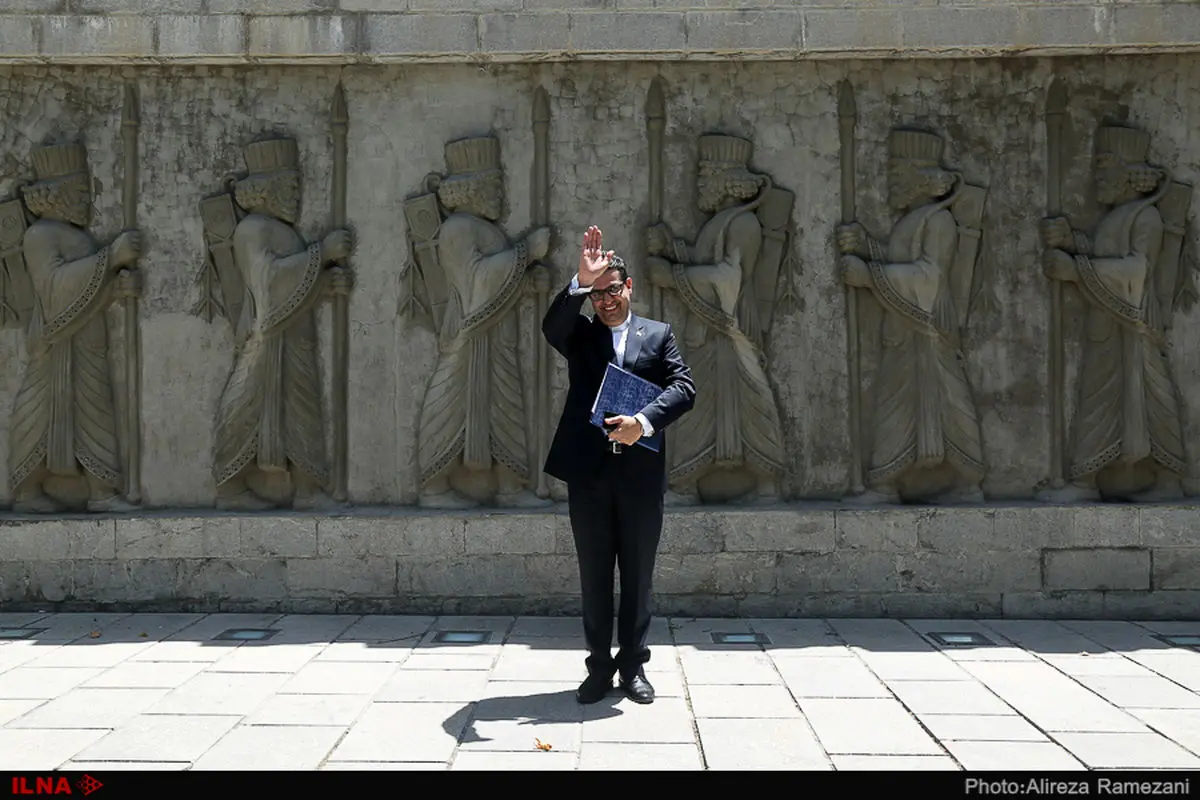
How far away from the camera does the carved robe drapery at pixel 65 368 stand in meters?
7.18

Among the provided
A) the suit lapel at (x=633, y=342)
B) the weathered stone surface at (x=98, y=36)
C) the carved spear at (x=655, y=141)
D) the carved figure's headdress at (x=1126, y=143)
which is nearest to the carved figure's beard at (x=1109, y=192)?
the carved figure's headdress at (x=1126, y=143)

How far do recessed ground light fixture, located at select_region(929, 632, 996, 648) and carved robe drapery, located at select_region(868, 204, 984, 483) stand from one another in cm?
118

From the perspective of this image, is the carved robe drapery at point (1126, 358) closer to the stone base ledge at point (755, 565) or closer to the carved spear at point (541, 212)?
the stone base ledge at point (755, 565)

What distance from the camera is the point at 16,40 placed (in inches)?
281

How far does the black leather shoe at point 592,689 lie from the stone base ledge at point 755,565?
202 cm

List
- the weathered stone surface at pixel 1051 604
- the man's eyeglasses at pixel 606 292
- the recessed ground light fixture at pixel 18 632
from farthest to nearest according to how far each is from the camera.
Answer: the weathered stone surface at pixel 1051 604 → the recessed ground light fixture at pixel 18 632 → the man's eyeglasses at pixel 606 292

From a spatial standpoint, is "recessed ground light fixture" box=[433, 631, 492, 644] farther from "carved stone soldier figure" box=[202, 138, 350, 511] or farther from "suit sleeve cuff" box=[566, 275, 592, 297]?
"suit sleeve cuff" box=[566, 275, 592, 297]

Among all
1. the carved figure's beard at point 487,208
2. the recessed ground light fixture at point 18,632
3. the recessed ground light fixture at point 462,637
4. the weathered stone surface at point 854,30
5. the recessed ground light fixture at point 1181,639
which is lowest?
the recessed ground light fixture at point 1181,639

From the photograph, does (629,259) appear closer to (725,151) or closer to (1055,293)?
(725,151)

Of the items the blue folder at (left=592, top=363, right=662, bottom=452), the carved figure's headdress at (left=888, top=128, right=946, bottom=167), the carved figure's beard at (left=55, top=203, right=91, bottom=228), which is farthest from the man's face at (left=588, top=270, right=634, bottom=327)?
the carved figure's beard at (left=55, top=203, right=91, bottom=228)

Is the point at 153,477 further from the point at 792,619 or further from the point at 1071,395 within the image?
the point at 1071,395

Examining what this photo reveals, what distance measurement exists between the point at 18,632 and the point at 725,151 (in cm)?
562

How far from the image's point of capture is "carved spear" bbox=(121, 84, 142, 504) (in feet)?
23.8

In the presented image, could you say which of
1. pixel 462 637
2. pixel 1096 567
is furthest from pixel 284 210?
pixel 1096 567
